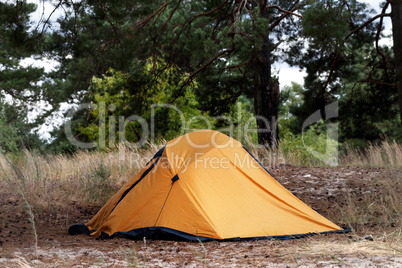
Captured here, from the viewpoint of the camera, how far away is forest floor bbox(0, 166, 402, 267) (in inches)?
136

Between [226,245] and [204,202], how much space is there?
736 millimetres

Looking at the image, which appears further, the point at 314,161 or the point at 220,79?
the point at 220,79

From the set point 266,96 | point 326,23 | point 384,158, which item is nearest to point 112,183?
point 266,96

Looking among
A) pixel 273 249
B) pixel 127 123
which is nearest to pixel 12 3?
pixel 273 249

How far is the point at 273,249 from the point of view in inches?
162

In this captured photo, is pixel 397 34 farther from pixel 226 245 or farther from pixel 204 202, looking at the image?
pixel 226 245

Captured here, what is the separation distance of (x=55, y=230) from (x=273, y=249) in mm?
3544

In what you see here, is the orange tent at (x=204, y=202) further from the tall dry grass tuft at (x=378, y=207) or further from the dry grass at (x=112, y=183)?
the dry grass at (x=112, y=183)

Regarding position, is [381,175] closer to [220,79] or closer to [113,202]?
[113,202]

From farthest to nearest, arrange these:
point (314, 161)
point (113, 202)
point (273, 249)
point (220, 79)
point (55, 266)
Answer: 1. point (220, 79)
2. point (314, 161)
3. point (113, 202)
4. point (273, 249)
5. point (55, 266)

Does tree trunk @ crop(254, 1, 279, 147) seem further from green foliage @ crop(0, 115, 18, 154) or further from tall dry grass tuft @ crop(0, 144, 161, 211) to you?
green foliage @ crop(0, 115, 18, 154)

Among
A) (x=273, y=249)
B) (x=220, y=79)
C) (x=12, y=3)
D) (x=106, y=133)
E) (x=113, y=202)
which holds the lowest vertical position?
(x=273, y=249)

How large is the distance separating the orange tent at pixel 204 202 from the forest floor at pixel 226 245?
23 centimetres

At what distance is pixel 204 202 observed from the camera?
5.14 m
